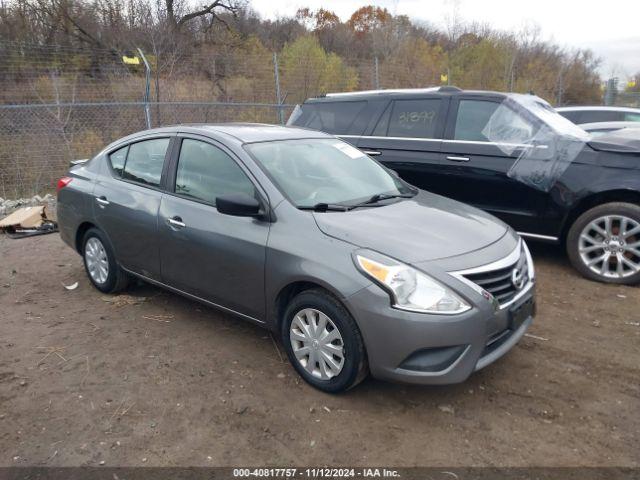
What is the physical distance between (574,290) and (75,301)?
15.5 feet

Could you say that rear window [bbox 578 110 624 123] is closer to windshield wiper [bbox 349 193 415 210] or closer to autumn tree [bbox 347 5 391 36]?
windshield wiper [bbox 349 193 415 210]

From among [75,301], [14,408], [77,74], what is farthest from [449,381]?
[77,74]

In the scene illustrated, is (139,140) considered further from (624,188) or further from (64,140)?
(64,140)

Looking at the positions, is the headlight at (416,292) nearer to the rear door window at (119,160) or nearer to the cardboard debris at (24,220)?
the rear door window at (119,160)

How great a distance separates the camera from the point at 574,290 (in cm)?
493

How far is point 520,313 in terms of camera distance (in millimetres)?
3238

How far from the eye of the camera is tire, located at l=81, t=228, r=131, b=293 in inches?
188

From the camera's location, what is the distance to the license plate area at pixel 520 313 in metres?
3.13

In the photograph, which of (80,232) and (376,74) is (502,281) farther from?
(376,74)

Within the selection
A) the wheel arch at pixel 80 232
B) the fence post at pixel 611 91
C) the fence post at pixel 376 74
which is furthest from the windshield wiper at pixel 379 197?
the fence post at pixel 611 91

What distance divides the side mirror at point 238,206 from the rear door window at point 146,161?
113 cm

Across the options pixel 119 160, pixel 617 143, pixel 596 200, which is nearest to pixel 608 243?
pixel 596 200

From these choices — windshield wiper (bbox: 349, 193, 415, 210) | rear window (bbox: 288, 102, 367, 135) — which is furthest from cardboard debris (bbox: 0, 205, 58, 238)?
windshield wiper (bbox: 349, 193, 415, 210)

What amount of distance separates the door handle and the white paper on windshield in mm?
3435
